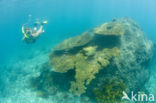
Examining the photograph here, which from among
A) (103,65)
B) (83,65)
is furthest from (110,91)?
(83,65)

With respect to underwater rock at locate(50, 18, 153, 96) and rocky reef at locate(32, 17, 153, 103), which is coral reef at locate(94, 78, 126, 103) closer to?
rocky reef at locate(32, 17, 153, 103)

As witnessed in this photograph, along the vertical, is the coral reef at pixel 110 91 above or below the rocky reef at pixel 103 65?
below

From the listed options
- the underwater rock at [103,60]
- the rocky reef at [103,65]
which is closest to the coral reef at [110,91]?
the rocky reef at [103,65]

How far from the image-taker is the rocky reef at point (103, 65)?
24.2ft

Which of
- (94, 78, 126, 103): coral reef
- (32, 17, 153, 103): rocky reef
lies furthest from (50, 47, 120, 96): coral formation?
(94, 78, 126, 103): coral reef

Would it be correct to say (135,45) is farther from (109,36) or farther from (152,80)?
(152,80)

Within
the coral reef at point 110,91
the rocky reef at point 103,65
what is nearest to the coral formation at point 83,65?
the rocky reef at point 103,65

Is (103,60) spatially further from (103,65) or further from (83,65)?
(83,65)

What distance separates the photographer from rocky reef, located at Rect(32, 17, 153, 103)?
7.37 m

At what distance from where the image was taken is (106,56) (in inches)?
311

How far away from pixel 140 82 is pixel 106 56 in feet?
12.4

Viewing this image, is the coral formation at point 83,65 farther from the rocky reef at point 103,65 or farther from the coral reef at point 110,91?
the coral reef at point 110,91

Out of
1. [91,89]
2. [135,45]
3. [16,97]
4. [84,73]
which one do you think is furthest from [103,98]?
[16,97]

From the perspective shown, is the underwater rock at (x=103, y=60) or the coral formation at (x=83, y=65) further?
the underwater rock at (x=103, y=60)
